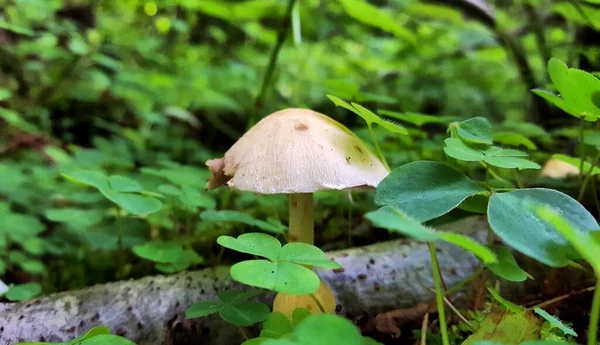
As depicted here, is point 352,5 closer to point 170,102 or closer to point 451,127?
point 451,127

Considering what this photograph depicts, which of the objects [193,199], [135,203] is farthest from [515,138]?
[135,203]

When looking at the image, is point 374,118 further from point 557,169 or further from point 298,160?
→ point 557,169

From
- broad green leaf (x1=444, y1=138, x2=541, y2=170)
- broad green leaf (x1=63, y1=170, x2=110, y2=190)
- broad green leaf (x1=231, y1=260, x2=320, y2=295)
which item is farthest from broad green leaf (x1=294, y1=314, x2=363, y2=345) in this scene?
broad green leaf (x1=63, y1=170, x2=110, y2=190)

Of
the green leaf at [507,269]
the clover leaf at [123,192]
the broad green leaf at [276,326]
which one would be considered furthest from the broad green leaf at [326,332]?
the clover leaf at [123,192]

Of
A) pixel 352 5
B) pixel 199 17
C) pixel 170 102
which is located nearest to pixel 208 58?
pixel 199 17

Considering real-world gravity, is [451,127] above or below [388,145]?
above

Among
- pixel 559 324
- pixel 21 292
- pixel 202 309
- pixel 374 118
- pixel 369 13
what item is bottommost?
pixel 21 292

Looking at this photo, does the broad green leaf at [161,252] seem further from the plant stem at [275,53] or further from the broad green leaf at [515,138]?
the broad green leaf at [515,138]
